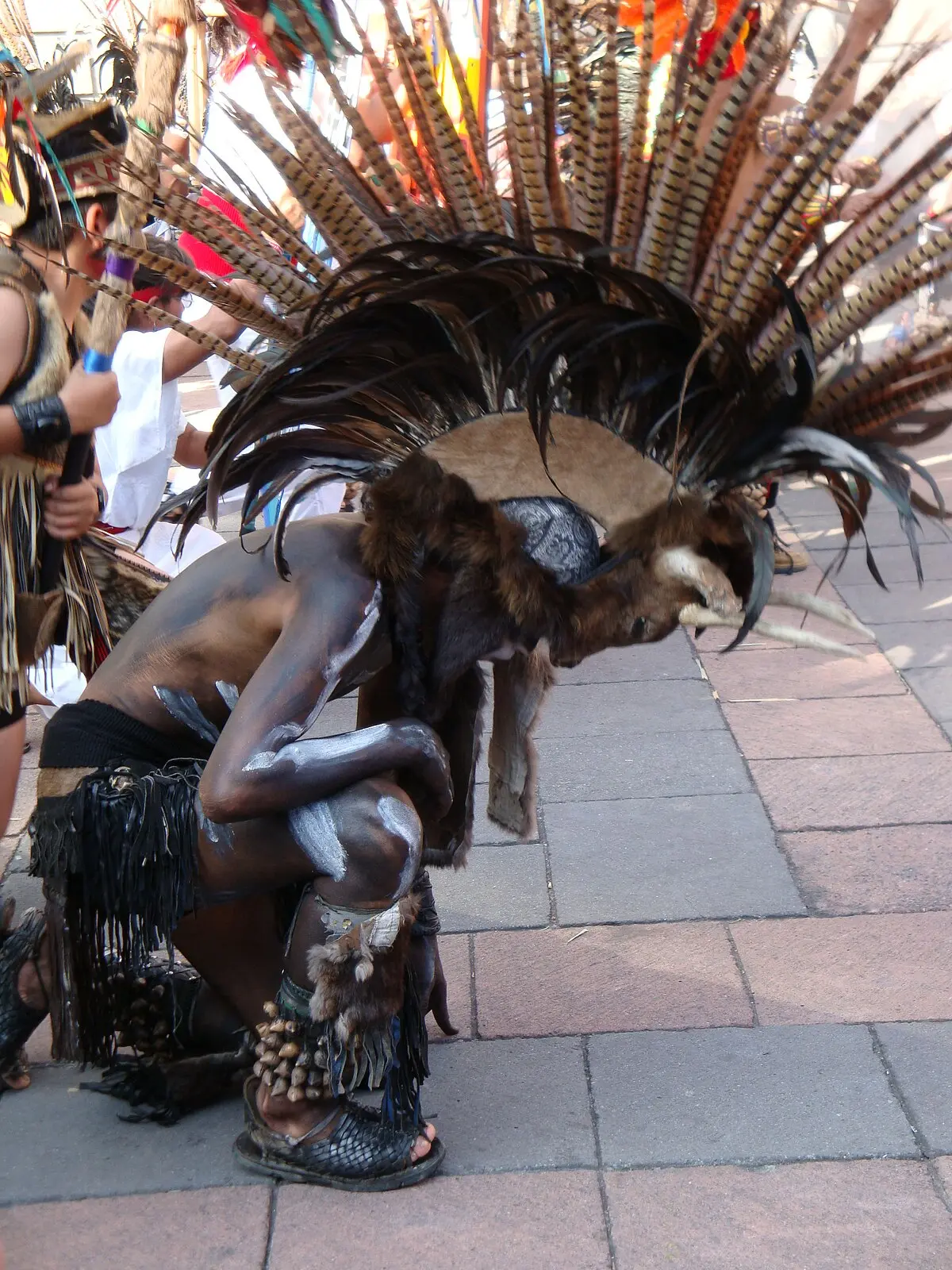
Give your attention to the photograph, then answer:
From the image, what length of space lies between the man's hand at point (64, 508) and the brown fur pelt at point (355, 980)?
105 centimetres

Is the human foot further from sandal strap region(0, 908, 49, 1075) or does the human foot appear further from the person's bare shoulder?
the person's bare shoulder

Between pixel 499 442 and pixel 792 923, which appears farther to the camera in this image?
pixel 792 923

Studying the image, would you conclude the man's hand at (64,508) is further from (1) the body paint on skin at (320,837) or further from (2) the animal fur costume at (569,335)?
(1) the body paint on skin at (320,837)

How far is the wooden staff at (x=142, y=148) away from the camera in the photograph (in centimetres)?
211

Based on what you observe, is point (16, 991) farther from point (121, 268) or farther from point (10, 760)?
point (121, 268)

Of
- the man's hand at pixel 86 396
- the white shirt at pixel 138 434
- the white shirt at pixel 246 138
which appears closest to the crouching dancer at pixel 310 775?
the man's hand at pixel 86 396

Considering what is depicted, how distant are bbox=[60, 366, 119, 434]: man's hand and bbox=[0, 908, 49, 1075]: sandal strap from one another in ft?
3.06

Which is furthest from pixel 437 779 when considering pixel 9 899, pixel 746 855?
pixel 746 855

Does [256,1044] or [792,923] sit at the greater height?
[256,1044]

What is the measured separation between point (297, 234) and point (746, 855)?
1929 mm

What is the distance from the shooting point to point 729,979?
2.81 meters

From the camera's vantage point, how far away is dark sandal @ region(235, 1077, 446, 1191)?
7.43ft

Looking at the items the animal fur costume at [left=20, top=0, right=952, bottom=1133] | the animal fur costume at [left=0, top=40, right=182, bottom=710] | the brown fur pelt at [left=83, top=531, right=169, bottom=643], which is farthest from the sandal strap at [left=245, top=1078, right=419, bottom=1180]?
the brown fur pelt at [left=83, top=531, right=169, bottom=643]

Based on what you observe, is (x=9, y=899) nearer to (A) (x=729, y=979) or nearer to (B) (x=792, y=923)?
(A) (x=729, y=979)
